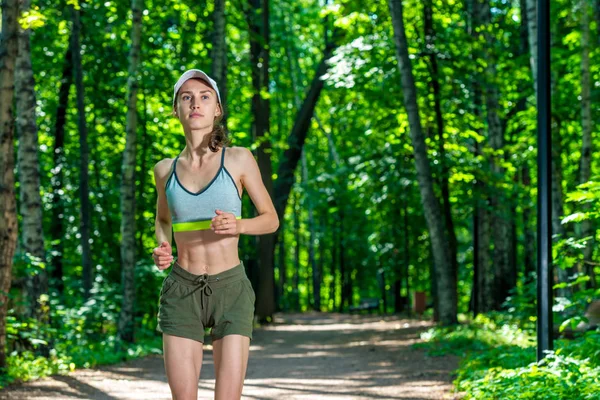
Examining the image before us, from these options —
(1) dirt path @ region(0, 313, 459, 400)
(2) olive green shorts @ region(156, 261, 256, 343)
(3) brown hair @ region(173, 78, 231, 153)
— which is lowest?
(1) dirt path @ region(0, 313, 459, 400)

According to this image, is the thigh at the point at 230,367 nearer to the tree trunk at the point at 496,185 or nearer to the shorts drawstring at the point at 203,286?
the shorts drawstring at the point at 203,286

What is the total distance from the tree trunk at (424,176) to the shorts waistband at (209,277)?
13.0 meters

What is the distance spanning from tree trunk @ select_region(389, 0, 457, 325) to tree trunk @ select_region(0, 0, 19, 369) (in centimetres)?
870

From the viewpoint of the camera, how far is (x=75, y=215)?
23.1m

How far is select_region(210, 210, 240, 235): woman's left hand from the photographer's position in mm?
3928

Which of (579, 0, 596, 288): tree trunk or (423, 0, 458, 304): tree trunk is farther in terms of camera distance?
(423, 0, 458, 304): tree trunk

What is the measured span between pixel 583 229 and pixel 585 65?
2.66 metres

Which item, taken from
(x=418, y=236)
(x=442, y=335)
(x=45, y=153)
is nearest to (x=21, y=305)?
(x=442, y=335)

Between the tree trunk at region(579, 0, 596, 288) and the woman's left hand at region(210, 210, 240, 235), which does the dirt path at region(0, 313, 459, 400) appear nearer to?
the tree trunk at region(579, 0, 596, 288)

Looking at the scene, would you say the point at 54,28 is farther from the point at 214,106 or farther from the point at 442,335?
the point at 214,106

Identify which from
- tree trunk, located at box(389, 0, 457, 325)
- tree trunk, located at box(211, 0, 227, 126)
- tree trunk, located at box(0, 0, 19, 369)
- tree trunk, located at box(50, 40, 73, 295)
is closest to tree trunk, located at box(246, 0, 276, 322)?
tree trunk, located at box(211, 0, 227, 126)

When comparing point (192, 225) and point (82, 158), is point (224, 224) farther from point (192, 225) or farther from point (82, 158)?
point (82, 158)

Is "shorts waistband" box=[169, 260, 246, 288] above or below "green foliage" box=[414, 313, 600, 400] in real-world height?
above

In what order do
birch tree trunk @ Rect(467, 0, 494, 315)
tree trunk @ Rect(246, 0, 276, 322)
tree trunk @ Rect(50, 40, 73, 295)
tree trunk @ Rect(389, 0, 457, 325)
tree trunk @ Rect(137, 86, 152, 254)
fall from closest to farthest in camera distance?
tree trunk @ Rect(389, 0, 457, 325), birch tree trunk @ Rect(467, 0, 494, 315), tree trunk @ Rect(137, 86, 152, 254), tree trunk @ Rect(50, 40, 73, 295), tree trunk @ Rect(246, 0, 276, 322)
